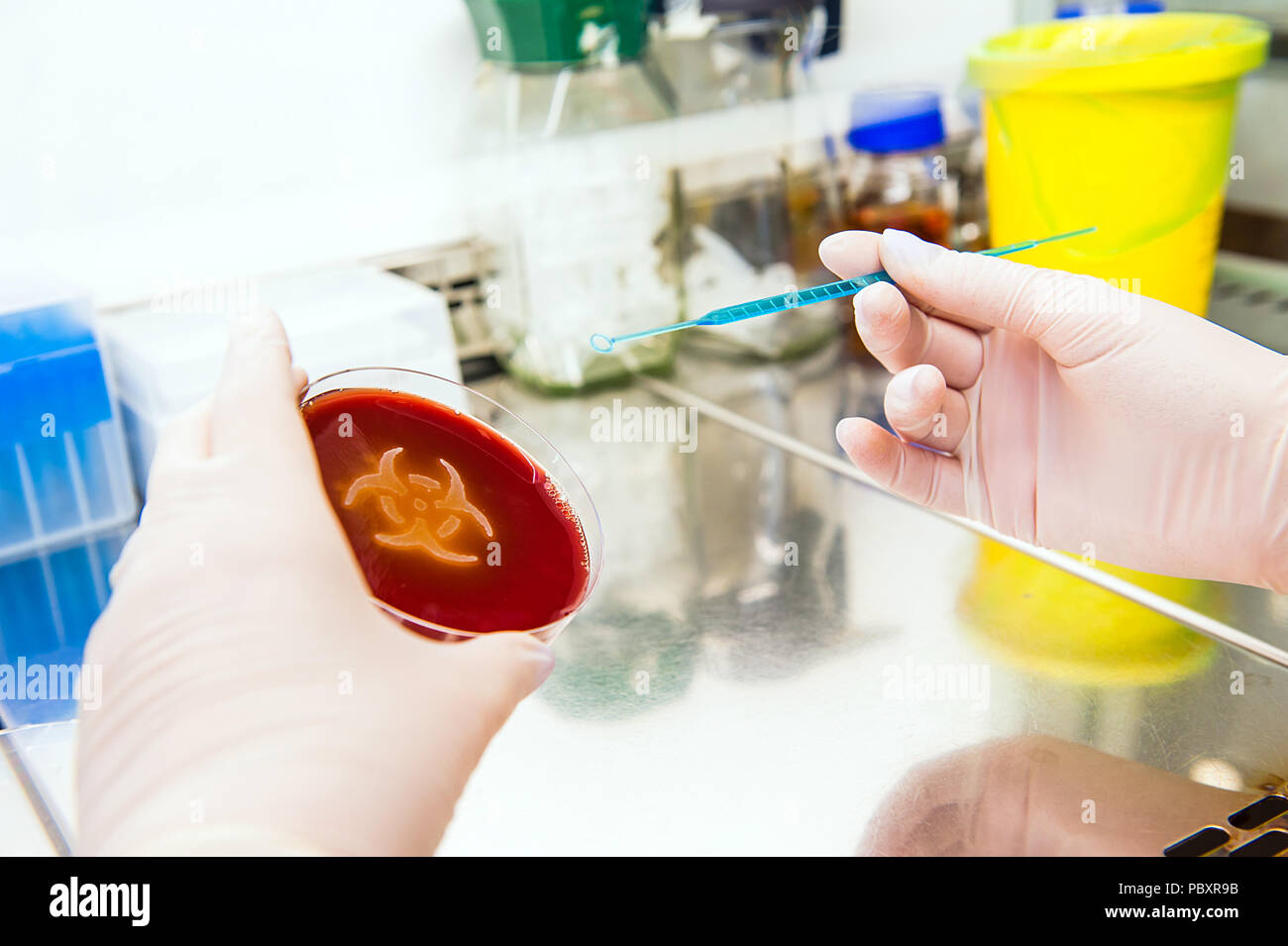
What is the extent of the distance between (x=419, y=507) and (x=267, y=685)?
16cm

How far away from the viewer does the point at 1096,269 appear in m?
1.50

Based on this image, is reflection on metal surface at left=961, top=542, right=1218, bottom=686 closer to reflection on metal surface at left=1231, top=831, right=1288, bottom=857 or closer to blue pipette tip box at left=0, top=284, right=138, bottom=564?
reflection on metal surface at left=1231, top=831, right=1288, bottom=857

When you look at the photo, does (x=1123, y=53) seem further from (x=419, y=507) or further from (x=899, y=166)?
(x=419, y=507)

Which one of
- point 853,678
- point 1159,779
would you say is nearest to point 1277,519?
point 1159,779

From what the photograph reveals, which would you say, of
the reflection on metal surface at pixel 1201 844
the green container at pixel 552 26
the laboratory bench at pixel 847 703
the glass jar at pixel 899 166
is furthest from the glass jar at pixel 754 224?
the reflection on metal surface at pixel 1201 844

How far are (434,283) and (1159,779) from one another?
1.22m

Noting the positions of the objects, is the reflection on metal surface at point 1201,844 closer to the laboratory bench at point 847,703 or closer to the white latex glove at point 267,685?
the laboratory bench at point 847,703

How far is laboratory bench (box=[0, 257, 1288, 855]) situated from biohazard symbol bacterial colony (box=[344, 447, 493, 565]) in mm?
253

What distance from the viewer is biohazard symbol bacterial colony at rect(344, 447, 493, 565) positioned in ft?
2.51

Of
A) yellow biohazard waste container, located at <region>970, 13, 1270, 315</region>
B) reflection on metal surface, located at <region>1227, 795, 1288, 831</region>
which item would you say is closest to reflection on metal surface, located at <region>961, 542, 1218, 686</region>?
reflection on metal surface, located at <region>1227, 795, 1288, 831</region>

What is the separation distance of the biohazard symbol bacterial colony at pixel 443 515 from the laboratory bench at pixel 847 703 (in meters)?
0.21

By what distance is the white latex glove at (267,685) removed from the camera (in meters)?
0.62

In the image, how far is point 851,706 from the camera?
101 centimetres

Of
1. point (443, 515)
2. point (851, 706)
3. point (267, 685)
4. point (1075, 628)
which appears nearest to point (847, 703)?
point (851, 706)
